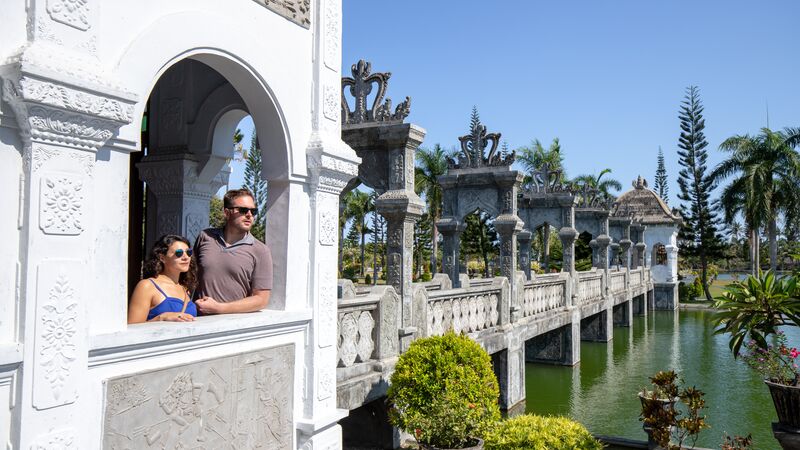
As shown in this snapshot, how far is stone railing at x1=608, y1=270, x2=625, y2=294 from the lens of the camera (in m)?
27.1

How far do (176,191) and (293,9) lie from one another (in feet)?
7.67

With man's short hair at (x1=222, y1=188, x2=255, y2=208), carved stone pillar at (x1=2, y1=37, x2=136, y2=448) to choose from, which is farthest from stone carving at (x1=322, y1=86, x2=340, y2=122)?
carved stone pillar at (x1=2, y1=37, x2=136, y2=448)

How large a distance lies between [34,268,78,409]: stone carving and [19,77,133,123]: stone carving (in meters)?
0.87

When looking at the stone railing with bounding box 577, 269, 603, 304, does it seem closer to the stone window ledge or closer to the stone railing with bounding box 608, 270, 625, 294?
the stone railing with bounding box 608, 270, 625, 294

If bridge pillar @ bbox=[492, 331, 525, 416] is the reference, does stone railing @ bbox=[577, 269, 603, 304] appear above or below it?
above

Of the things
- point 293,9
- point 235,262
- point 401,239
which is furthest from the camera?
point 401,239

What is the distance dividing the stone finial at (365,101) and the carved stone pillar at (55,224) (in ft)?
17.6

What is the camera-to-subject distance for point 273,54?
16.8 feet

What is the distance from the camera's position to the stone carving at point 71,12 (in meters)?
3.31

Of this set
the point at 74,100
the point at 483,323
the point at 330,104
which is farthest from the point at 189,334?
the point at 483,323

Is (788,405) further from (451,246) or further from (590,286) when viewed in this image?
(590,286)

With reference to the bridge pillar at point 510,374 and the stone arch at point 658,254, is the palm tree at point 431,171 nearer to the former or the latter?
the stone arch at point 658,254

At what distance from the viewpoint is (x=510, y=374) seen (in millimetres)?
13164

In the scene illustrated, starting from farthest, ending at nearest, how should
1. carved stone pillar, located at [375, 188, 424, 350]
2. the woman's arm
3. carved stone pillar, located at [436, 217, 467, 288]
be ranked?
carved stone pillar, located at [436, 217, 467, 288] < carved stone pillar, located at [375, 188, 424, 350] < the woman's arm
